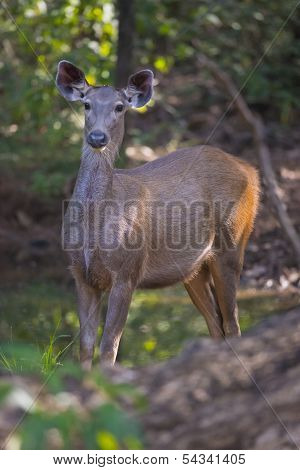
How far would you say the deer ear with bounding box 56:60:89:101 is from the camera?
8.28 m

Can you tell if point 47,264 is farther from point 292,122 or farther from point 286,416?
point 286,416

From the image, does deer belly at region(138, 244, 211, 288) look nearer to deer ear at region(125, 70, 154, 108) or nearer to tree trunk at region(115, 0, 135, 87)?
deer ear at region(125, 70, 154, 108)

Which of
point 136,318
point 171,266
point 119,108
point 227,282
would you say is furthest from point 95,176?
point 136,318

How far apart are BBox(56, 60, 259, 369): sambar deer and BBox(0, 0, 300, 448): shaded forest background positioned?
60cm

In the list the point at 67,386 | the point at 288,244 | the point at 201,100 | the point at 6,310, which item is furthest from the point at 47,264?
the point at 67,386

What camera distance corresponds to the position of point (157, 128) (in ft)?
51.7

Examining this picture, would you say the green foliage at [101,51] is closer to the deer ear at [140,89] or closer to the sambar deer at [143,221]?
the deer ear at [140,89]

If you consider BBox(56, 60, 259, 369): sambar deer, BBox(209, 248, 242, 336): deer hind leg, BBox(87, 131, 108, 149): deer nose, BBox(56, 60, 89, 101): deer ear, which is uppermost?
BBox(87, 131, 108, 149): deer nose

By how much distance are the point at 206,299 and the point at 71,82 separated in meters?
2.33

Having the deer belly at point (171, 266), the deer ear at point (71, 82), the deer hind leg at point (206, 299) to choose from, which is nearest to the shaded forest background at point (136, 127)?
the deer hind leg at point (206, 299)

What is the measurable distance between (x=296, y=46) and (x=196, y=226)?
28.7 ft

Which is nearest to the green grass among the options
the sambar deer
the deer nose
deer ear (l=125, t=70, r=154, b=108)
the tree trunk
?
the sambar deer

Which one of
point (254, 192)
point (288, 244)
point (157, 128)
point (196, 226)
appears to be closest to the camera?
point (196, 226)

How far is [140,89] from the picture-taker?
8.51 metres
